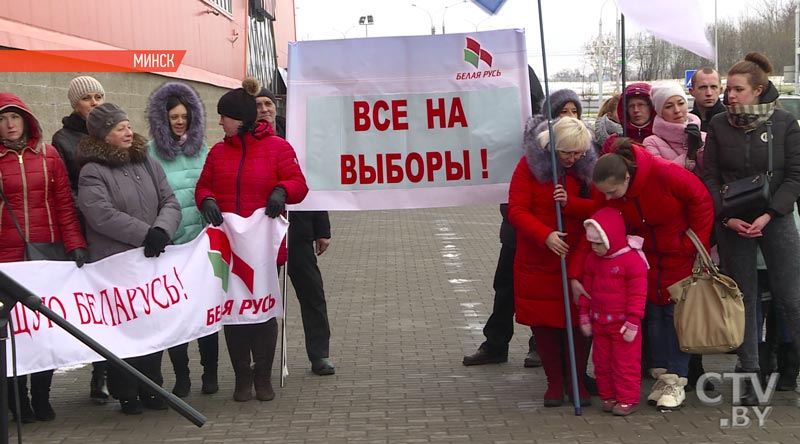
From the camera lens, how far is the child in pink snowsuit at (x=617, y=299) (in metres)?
5.86

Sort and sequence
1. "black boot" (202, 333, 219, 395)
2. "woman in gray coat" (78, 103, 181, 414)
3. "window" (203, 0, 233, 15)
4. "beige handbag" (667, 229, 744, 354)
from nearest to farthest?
1. "beige handbag" (667, 229, 744, 354)
2. "woman in gray coat" (78, 103, 181, 414)
3. "black boot" (202, 333, 219, 395)
4. "window" (203, 0, 233, 15)

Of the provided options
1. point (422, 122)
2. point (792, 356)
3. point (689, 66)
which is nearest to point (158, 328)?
point (422, 122)

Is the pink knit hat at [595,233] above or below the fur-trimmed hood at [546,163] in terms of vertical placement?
below

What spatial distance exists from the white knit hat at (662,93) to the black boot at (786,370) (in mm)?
1582

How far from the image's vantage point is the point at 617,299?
5.87 meters

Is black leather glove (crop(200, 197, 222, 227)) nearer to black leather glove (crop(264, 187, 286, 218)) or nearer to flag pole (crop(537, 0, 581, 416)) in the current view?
black leather glove (crop(264, 187, 286, 218))

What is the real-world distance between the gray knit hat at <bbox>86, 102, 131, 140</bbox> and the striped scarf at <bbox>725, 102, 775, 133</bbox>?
3.41 meters

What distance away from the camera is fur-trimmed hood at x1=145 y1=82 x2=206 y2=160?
21.5 feet

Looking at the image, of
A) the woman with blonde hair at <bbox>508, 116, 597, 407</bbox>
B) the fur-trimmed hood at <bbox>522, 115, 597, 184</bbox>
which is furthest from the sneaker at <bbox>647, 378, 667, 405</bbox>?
the fur-trimmed hood at <bbox>522, 115, 597, 184</bbox>

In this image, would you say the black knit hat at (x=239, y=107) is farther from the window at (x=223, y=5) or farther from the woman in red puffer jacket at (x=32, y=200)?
the window at (x=223, y=5)

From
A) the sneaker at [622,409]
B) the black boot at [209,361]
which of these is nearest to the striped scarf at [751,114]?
the sneaker at [622,409]

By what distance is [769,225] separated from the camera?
6.11 metres

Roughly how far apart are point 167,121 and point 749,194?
11.1ft

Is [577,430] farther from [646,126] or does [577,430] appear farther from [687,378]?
[646,126]
